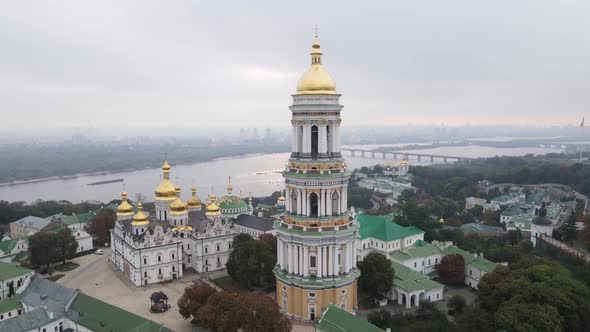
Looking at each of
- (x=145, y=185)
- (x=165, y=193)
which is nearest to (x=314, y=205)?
(x=165, y=193)

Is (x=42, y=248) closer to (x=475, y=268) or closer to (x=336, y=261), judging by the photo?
(x=336, y=261)

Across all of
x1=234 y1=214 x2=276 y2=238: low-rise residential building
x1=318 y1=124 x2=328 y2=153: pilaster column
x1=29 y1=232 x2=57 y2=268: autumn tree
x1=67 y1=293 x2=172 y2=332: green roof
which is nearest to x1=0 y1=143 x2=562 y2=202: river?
x1=234 y1=214 x2=276 y2=238: low-rise residential building

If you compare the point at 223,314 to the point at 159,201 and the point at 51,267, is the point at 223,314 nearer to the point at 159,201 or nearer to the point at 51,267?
the point at 159,201

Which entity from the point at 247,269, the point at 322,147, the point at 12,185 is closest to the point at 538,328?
the point at 322,147

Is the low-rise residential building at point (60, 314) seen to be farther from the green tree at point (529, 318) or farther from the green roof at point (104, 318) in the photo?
the green tree at point (529, 318)

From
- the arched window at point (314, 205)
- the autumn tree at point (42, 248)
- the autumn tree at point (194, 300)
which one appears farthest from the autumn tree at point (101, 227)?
the arched window at point (314, 205)

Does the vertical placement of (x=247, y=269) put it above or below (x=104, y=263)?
above
